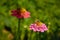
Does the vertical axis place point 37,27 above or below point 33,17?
above

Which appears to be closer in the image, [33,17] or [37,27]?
[37,27]

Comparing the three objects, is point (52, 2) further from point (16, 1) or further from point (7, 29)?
point (7, 29)

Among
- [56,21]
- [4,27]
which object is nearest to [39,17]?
[56,21]

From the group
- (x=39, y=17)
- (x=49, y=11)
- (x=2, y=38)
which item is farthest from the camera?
(x=49, y=11)

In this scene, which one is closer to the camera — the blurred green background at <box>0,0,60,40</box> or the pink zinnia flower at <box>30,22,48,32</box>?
the pink zinnia flower at <box>30,22,48,32</box>

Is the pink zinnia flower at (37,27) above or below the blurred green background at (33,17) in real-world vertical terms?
above

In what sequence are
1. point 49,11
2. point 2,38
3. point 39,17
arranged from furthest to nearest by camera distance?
1. point 49,11
2. point 39,17
3. point 2,38

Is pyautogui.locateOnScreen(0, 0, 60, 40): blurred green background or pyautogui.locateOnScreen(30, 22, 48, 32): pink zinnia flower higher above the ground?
pyautogui.locateOnScreen(30, 22, 48, 32): pink zinnia flower

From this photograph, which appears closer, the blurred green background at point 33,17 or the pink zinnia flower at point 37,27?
the pink zinnia flower at point 37,27
